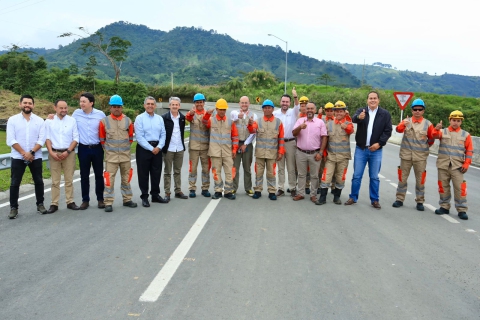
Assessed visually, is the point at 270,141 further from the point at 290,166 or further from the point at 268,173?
the point at 290,166

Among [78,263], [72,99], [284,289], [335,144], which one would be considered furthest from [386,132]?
[72,99]

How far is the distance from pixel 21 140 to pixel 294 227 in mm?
4830

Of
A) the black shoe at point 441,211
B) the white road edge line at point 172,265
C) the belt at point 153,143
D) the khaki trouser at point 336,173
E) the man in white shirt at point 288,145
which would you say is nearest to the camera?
the white road edge line at point 172,265

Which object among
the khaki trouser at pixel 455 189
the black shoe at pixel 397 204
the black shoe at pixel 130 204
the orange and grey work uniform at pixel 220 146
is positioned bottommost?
the black shoe at pixel 397 204

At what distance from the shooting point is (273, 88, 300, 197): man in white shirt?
9.27m

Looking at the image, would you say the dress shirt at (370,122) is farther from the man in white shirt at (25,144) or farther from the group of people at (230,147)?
the man in white shirt at (25,144)

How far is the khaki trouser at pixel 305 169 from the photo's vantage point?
29.3 ft

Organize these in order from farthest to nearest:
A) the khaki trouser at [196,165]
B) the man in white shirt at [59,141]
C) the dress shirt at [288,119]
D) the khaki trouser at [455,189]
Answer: the dress shirt at [288,119]
the khaki trouser at [196,165]
the khaki trouser at [455,189]
the man in white shirt at [59,141]

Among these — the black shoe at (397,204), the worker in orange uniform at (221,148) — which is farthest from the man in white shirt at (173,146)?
the black shoe at (397,204)

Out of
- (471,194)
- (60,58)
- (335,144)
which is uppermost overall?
(60,58)

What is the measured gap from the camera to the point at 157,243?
5824 millimetres

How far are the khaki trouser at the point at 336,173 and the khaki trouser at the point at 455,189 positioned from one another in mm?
1810

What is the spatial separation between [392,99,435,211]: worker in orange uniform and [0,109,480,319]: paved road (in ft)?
2.01

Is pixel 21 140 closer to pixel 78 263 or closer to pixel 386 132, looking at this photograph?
pixel 78 263
